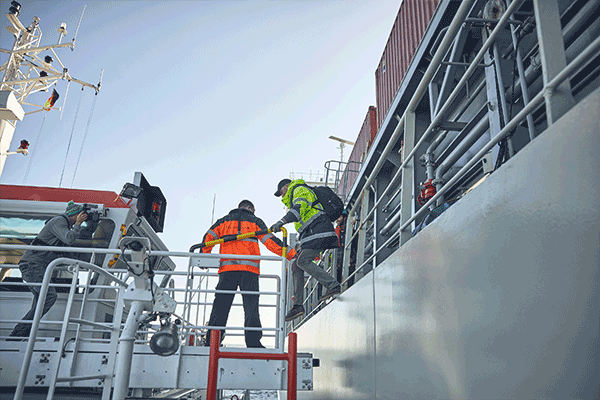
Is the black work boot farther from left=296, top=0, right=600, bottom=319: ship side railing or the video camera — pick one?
the video camera

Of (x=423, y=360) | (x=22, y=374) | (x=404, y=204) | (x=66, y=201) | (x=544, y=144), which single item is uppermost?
(x=66, y=201)

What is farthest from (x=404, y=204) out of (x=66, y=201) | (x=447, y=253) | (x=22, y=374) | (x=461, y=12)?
(x=66, y=201)

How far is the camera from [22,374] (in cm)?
283

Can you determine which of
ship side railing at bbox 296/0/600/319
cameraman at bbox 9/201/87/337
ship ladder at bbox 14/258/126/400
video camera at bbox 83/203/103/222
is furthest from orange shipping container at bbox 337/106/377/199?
ship ladder at bbox 14/258/126/400

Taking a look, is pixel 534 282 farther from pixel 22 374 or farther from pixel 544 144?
pixel 22 374

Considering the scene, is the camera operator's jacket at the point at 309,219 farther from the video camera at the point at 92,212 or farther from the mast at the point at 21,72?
the mast at the point at 21,72

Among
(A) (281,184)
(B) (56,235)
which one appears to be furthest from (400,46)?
(B) (56,235)

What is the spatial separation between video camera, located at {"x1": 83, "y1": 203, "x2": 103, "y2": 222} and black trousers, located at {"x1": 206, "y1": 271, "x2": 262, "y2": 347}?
2.08 metres

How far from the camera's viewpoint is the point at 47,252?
485cm

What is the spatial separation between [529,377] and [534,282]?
0.34 metres

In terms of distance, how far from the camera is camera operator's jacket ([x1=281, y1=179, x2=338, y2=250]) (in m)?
4.74

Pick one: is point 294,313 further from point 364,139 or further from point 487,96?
point 364,139

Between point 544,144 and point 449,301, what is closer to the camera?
point 544,144

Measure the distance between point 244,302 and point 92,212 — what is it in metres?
2.55
